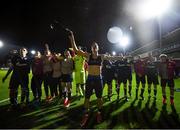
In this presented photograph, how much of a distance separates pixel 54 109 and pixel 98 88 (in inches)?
118

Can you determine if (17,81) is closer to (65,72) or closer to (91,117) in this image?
(65,72)

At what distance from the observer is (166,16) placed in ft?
170

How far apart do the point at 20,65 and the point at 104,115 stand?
15.1 feet

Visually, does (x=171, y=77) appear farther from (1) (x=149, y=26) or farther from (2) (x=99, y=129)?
(1) (x=149, y=26)

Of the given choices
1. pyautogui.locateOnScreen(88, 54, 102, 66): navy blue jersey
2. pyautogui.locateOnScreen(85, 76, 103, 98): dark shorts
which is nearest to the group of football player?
pyautogui.locateOnScreen(88, 54, 102, 66): navy blue jersey

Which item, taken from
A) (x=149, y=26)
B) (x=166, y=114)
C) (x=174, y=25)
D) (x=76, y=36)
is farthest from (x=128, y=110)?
(x=76, y=36)

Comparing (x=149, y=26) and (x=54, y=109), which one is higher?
(x=149, y=26)

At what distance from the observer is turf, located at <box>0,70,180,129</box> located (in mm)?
8953

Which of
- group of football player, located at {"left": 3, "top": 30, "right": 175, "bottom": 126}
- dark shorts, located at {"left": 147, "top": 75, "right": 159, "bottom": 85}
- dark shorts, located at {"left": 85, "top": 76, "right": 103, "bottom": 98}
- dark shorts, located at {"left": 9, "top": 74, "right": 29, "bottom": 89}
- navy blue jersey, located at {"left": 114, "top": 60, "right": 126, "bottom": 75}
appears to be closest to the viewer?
dark shorts, located at {"left": 85, "top": 76, "right": 103, "bottom": 98}

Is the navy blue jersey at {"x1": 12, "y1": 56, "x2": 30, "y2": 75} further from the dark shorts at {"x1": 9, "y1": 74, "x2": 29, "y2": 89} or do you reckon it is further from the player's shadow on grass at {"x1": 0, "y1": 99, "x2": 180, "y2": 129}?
the player's shadow on grass at {"x1": 0, "y1": 99, "x2": 180, "y2": 129}

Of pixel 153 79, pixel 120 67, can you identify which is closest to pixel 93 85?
pixel 120 67

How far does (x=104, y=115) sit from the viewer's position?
33.8ft

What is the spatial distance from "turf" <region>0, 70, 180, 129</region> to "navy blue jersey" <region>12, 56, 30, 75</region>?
67.1 inches

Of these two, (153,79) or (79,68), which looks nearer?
(153,79)
